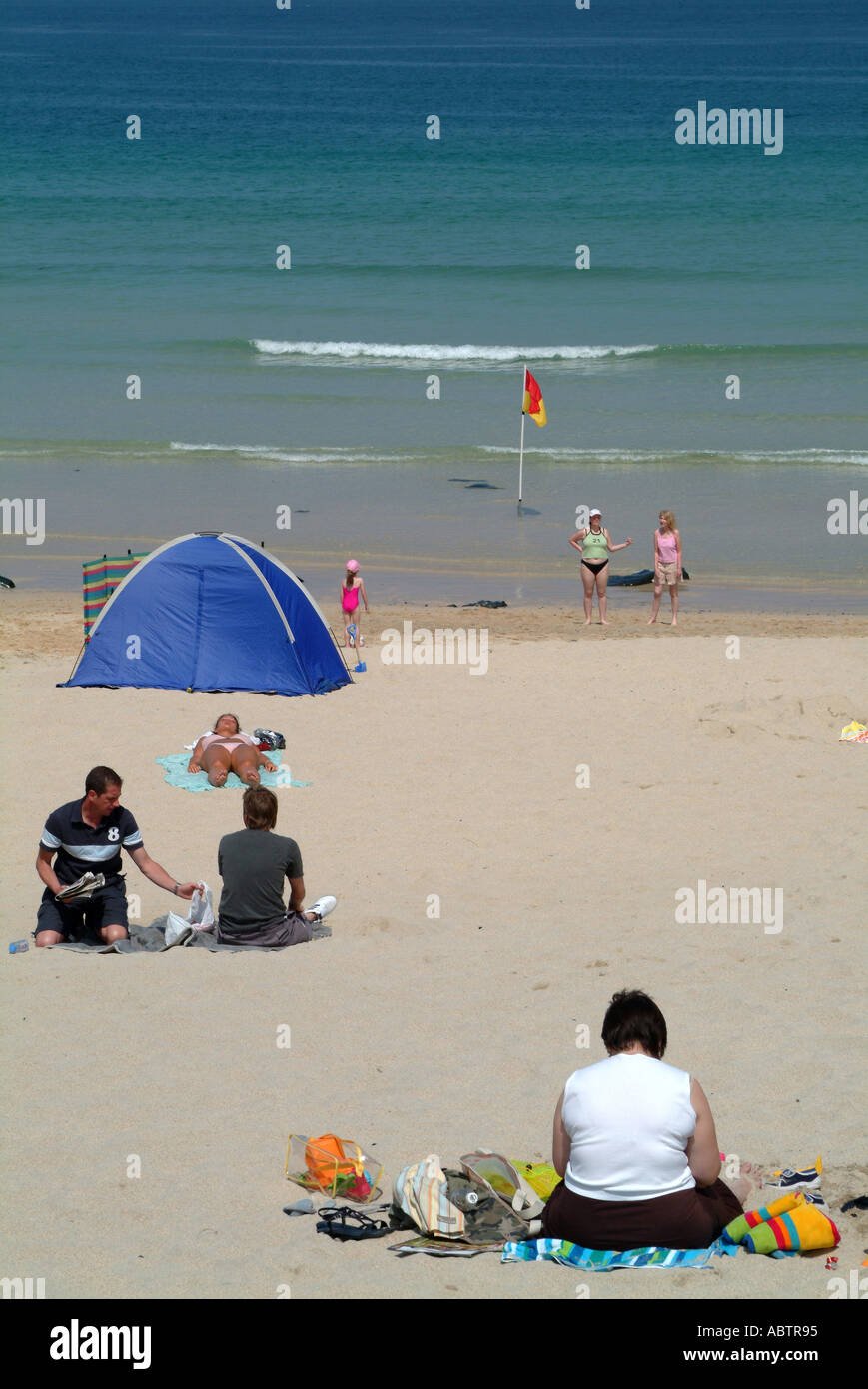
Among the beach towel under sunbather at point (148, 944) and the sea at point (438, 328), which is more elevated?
the sea at point (438, 328)

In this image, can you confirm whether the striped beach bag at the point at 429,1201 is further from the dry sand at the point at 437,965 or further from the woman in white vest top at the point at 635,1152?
the woman in white vest top at the point at 635,1152

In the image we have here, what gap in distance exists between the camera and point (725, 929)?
327 inches

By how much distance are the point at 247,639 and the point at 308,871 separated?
14.0 feet

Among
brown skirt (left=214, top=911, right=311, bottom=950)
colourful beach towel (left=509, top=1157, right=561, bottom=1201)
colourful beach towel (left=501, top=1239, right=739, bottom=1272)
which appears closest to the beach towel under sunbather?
brown skirt (left=214, top=911, right=311, bottom=950)

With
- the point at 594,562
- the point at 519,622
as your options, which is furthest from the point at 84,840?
the point at 594,562

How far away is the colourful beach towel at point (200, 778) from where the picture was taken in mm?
10945

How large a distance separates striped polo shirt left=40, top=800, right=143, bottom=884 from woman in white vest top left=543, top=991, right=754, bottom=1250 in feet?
11.9

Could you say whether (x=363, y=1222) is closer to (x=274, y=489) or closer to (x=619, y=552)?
(x=619, y=552)

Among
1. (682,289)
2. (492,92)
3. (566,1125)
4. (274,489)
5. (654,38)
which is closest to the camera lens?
(566,1125)

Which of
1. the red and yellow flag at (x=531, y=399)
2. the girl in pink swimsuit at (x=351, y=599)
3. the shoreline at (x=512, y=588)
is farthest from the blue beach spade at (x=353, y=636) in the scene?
the red and yellow flag at (x=531, y=399)

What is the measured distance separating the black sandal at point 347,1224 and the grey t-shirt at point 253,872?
8.96 feet

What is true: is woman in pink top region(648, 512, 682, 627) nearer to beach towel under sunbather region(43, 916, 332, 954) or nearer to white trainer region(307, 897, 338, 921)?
white trainer region(307, 897, 338, 921)

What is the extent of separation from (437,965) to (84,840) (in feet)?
6.36
